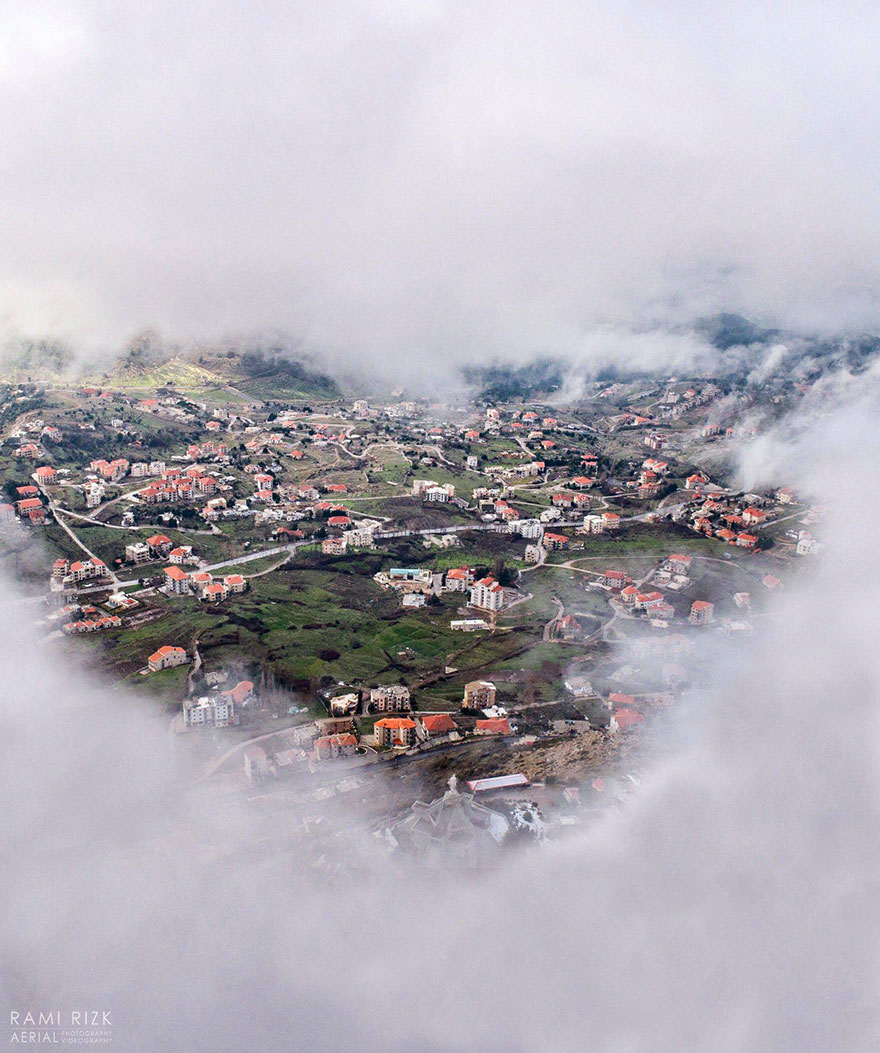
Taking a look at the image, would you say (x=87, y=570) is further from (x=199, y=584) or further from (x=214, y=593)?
(x=214, y=593)

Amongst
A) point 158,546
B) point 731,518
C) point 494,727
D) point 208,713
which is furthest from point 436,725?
point 731,518

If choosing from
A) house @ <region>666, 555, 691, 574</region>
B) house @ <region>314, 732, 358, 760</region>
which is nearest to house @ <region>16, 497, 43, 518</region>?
house @ <region>314, 732, 358, 760</region>

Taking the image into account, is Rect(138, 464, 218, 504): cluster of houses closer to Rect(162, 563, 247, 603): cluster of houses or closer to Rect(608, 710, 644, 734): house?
Rect(162, 563, 247, 603): cluster of houses

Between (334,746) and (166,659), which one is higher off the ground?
(166,659)

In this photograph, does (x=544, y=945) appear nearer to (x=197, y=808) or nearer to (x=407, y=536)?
(x=197, y=808)

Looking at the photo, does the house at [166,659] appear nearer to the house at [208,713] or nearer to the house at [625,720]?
the house at [208,713]

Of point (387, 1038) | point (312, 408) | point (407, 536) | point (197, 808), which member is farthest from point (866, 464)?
point (312, 408)
